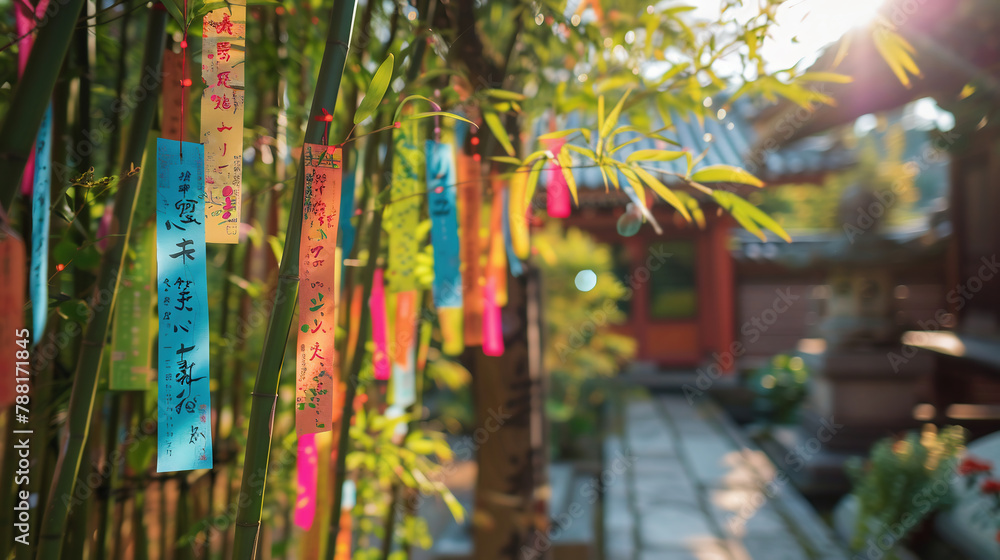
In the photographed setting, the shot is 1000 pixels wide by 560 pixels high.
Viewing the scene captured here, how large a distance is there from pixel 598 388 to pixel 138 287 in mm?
4799

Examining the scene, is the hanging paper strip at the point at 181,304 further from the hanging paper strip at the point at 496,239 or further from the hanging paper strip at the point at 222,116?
the hanging paper strip at the point at 496,239

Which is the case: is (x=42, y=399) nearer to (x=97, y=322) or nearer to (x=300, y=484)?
(x=97, y=322)

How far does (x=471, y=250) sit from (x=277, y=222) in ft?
1.24

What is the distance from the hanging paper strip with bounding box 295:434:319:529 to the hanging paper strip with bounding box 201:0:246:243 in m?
0.36

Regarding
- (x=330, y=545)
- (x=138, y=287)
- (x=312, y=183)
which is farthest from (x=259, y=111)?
(x=330, y=545)

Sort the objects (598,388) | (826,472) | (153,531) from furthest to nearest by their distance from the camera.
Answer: (598,388), (826,472), (153,531)

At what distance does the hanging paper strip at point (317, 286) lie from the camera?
57 centimetres

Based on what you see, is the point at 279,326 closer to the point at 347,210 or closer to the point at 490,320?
the point at 347,210

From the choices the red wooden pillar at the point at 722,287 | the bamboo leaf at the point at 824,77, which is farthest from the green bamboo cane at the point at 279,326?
the red wooden pillar at the point at 722,287

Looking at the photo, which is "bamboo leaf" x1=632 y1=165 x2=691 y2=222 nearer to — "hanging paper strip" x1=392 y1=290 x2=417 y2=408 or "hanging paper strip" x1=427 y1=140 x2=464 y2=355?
"hanging paper strip" x1=427 y1=140 x2=464 y2=355

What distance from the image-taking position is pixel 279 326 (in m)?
0.55

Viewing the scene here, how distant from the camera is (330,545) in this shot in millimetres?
916

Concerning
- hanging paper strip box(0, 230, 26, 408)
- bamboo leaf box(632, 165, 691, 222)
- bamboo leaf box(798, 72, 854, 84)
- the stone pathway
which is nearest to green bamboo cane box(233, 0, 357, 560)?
hanging paper strip box(0, 230, 26, 408)

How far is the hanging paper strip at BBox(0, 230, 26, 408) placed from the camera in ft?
1.31
